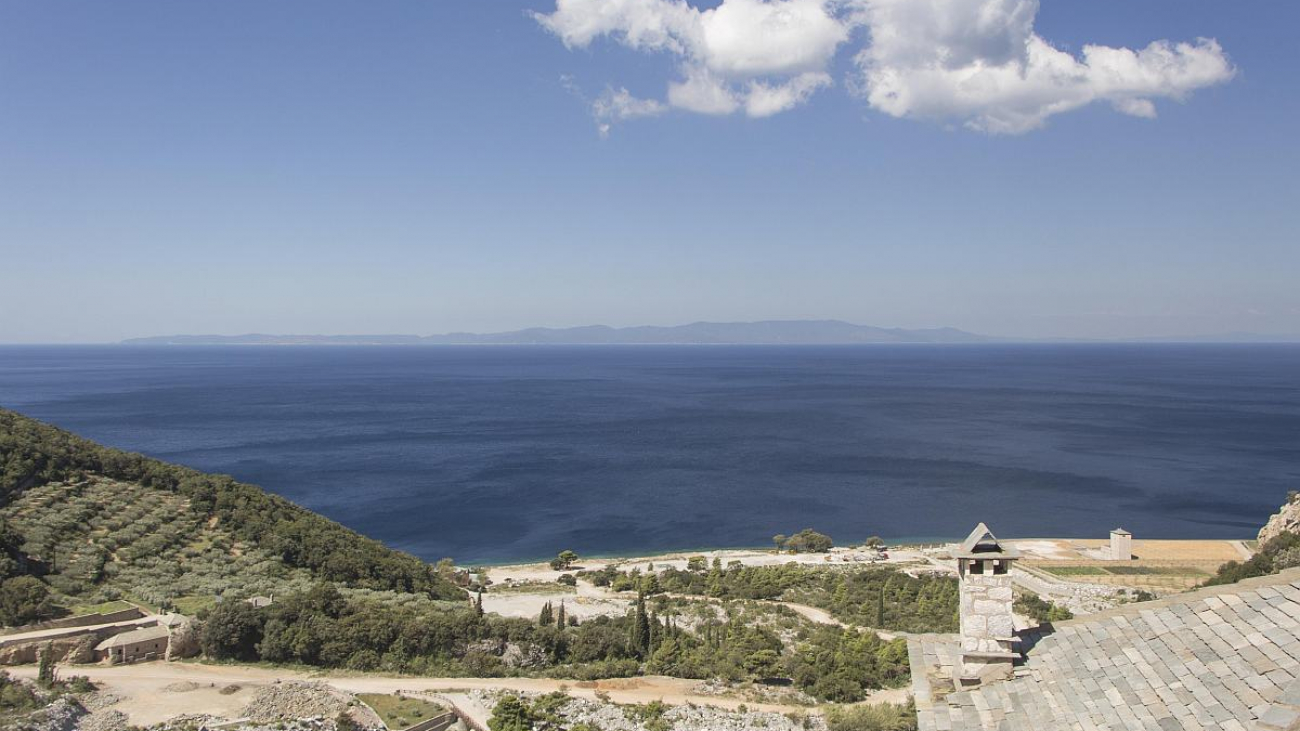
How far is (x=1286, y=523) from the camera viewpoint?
39594 millimetres

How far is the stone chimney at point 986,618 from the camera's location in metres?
8.91

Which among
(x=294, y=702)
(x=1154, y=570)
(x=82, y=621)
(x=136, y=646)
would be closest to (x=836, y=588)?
(x=1154, y=570)

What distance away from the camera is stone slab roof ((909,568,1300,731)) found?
648 cm

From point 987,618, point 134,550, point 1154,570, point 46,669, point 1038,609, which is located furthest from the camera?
point 1154,570

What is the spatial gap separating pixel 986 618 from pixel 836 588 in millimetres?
28758

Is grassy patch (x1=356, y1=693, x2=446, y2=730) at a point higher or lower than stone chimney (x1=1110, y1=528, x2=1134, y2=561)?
higher

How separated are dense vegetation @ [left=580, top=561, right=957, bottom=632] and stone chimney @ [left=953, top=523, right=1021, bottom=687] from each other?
837 inches

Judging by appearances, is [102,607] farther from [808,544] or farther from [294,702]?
[808,544]

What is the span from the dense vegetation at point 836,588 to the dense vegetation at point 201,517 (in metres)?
11.1

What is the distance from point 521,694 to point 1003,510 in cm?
5357

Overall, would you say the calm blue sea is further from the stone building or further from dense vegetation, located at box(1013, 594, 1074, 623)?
the stone building

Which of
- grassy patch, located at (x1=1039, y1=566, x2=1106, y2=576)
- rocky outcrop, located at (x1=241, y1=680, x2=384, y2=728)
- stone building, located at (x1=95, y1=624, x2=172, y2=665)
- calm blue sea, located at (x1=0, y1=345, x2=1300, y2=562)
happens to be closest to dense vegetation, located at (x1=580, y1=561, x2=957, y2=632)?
grassy patch, located at (x1=1039, y1=566, x2=1106, y2=576)

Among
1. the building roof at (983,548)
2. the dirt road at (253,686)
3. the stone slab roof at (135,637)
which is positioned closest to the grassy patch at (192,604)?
the stone slab roof at (135,637)

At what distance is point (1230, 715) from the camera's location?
6.36 meters
